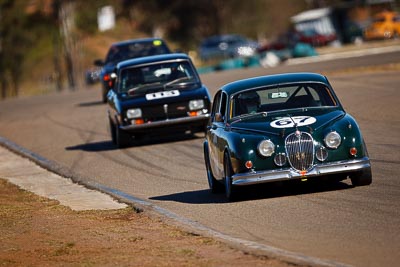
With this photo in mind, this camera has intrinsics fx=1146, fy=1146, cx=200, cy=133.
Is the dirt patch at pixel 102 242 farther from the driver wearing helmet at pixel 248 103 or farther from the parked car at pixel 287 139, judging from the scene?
the driver wearing helmet at pixel 248 103

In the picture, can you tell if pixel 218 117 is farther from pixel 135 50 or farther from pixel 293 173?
pixel 135 50

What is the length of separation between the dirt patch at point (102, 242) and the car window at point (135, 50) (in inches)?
641

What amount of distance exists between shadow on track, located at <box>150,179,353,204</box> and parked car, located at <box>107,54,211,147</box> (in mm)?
6701

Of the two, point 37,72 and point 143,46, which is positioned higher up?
point 143,46

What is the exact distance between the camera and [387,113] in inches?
859

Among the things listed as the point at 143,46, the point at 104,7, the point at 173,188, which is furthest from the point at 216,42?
the point at 173,188

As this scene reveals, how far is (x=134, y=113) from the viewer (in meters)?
20.6

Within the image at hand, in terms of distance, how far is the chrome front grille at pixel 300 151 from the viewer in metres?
12.1

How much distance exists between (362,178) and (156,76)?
30.3ft

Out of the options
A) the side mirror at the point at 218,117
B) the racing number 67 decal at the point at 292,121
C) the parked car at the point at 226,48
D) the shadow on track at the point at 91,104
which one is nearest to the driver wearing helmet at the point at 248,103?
the side mirror at the point at 218,117

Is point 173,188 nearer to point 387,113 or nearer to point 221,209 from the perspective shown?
point 221,209

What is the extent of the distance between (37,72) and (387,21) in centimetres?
2349

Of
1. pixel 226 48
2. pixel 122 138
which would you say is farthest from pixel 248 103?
pixel 226 48

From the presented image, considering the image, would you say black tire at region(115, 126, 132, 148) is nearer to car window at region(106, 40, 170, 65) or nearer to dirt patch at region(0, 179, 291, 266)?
dirt patch at region(0, 179, 291, 266)
